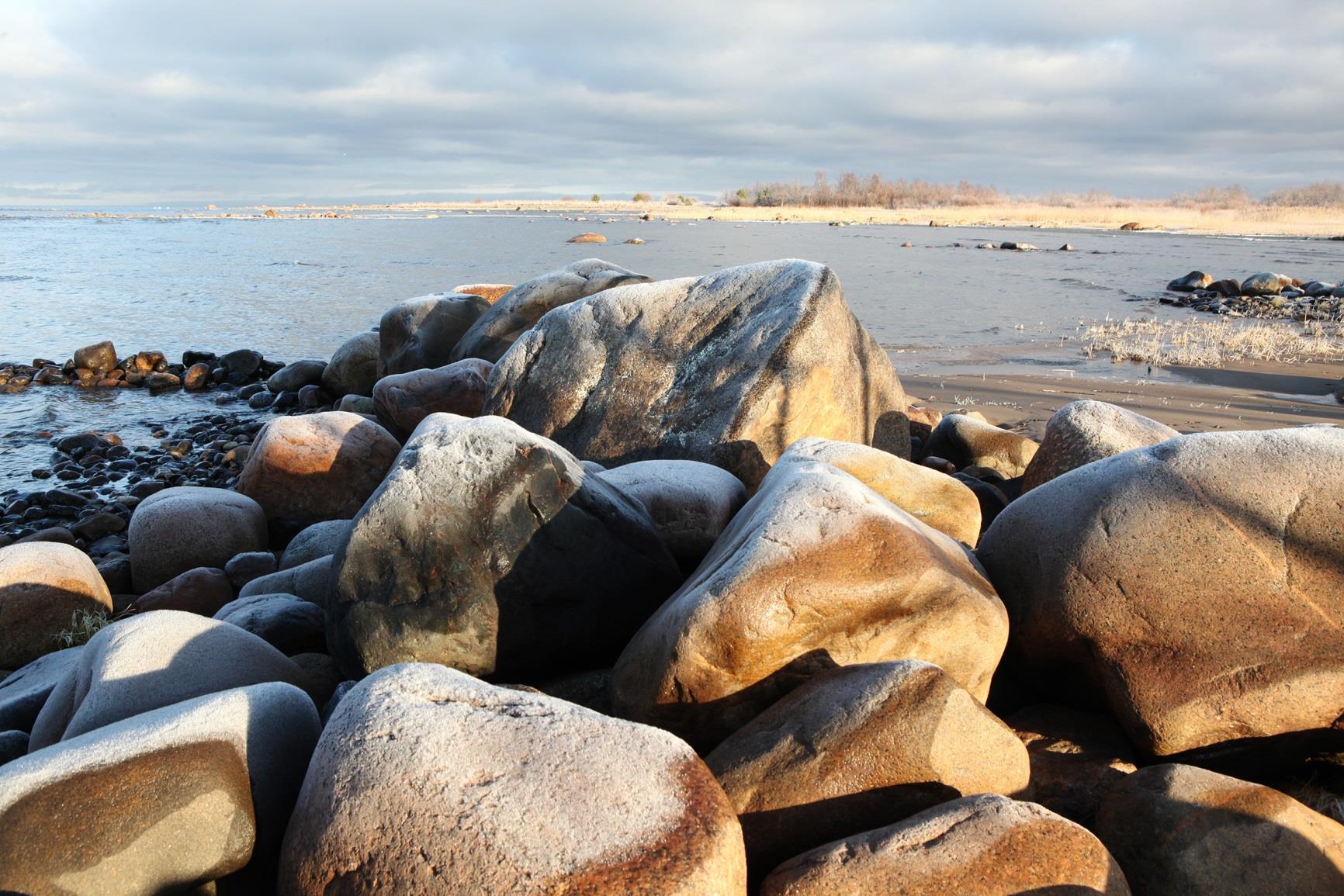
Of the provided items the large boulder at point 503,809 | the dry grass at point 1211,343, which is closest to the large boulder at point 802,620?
the large boulder at point 503,809

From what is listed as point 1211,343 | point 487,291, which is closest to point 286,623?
point 487,291

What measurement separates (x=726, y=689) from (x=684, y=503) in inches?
72.4

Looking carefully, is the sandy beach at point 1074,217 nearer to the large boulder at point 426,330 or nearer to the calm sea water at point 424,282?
the calm sea water at point 424,282

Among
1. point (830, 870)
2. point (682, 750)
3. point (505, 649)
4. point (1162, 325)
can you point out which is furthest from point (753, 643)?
point (1162, 325)

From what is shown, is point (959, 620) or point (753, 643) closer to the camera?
point (753, 643)

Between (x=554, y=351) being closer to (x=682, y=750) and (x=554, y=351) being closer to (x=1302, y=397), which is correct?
(x=682, y=750)

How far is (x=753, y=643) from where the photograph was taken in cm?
332

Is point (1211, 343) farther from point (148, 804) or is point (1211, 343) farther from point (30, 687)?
point (148, 804)

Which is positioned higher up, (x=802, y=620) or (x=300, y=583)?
(x=802, y=620)

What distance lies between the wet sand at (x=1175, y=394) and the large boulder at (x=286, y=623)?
6.82 metres

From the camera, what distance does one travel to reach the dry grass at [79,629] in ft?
18.3

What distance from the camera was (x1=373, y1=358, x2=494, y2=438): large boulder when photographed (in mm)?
9142

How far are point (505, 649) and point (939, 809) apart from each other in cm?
219

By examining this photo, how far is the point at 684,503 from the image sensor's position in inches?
202
